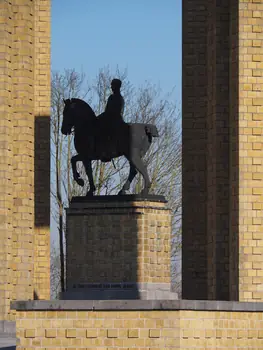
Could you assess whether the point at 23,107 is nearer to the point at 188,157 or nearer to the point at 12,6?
the point at 12,6

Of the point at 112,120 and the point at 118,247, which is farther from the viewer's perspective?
the point at 112,120

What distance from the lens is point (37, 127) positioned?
868 inches

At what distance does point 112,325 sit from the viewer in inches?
586

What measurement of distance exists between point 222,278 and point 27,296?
318 cm

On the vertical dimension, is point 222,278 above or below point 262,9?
below

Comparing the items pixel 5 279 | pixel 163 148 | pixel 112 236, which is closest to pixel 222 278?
pixel 112 236

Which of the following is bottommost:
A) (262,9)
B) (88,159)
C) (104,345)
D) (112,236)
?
(104,345)

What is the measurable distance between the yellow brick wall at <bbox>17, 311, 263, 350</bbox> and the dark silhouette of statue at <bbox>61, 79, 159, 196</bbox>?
565 cm

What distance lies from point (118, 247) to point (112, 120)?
2.15 m

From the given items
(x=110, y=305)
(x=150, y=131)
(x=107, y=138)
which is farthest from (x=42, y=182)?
(x=110, y=305)

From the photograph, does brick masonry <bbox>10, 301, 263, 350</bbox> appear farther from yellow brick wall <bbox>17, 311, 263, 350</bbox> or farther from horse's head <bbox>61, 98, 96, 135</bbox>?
horse's head <bbox>61, 98, 96, 135</bbox>

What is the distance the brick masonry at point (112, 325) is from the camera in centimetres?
1474

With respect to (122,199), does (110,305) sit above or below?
below

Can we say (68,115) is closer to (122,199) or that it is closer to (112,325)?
(122,199)
